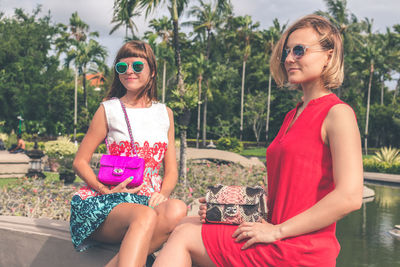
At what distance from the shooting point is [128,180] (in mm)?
2404

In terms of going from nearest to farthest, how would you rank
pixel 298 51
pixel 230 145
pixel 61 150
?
pixel 298 51 → pixel 61 150 → pixel 230 145

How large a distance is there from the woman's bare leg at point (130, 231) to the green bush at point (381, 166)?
1874cm

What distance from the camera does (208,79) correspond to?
37.8 meters

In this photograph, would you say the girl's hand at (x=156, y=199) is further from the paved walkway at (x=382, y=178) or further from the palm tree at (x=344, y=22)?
the palm tree at (x=344, y=22)

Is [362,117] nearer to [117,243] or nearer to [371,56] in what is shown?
[371,56]

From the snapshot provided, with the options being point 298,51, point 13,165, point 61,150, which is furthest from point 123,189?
point 61,150

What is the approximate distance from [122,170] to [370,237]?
637 cm

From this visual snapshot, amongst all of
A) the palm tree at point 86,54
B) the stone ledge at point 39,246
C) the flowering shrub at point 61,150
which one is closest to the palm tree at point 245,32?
the palm tree at point 86,54

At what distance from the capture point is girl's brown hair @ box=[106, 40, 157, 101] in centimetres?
275

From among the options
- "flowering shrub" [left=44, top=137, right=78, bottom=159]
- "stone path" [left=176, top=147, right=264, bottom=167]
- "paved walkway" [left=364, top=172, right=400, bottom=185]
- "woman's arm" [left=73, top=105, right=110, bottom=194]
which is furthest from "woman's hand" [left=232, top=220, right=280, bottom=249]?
"paved walkway" [left=364, top=172, right=400, bottom=185]

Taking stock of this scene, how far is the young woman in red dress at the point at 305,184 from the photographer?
5.25 ft

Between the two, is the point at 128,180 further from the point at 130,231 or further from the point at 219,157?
the point at 219,157

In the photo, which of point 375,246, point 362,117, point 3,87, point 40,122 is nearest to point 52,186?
point 375,246

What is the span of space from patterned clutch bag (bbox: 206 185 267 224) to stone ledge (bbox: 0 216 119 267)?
1.14m
